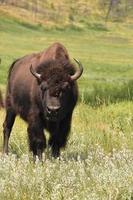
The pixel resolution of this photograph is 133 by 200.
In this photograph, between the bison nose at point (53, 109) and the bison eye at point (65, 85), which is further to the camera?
the bison eye at point (65, 85)

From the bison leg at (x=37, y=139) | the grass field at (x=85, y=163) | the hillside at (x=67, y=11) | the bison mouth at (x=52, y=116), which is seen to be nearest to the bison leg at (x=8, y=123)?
the grass field at (x=85, y=163)

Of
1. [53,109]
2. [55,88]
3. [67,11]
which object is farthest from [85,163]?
[67,11]

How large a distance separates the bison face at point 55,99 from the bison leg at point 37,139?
387 millimetres

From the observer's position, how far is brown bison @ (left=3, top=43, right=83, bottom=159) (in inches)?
337

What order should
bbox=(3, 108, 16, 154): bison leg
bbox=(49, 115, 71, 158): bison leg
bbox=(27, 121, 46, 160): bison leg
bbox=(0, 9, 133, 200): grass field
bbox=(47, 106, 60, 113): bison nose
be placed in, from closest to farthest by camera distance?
bbox=(0, 9, 133, 200): grass field → bbox=(47, 106, 60, 113): bison nose → bbox=(27, 121, 46, 160): bison leg → bbox=(49, 115, 71, 158): bison leg → bbox=(3, 108, 16, 154): bison leg

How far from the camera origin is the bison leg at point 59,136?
30.2ft

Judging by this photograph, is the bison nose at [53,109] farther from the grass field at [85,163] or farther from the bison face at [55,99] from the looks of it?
the grass field at [85,163]

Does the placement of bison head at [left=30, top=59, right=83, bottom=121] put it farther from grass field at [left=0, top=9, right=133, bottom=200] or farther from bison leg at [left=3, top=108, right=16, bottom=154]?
bison leg at [left=3, top=108, right=16, bottom=154]

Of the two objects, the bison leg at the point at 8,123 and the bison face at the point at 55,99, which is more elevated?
the bison face at the point at 55,99

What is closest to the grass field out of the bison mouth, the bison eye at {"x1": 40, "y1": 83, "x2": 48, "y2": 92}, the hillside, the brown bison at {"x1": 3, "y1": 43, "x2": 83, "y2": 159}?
the brown bison at {"x1": 3, "y1": 43, "x2": 83, "y2": 159}

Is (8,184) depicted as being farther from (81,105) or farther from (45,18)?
(45,18)

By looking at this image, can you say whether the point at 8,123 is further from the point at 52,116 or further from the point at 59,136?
the point at 52,116

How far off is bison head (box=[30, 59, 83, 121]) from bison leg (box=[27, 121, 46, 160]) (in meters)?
0.39

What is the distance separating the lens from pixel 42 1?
356 feet
